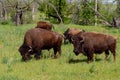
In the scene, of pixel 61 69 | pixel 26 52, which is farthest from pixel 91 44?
pixel 26 52

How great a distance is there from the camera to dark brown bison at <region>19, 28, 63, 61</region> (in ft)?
42.7

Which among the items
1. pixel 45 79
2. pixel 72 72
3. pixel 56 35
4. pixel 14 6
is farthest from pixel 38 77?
pixel 14 6

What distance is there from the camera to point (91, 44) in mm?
12445

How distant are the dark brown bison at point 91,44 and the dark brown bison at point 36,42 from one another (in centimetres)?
133

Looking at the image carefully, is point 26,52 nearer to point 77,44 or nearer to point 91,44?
point 77,44

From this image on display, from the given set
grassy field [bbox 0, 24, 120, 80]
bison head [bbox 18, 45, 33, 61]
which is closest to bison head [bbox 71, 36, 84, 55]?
grassy field [bbox 0, 24, 120, 80]

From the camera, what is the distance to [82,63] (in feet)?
39.8

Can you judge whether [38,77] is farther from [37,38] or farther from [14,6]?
[14,6]

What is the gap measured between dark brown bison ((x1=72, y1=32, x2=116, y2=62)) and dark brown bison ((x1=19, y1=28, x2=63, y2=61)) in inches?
52.2

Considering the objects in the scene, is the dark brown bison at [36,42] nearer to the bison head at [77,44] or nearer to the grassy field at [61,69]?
the grassy field at [61,69]

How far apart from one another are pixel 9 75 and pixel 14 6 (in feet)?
101

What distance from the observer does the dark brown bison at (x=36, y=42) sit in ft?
42.7

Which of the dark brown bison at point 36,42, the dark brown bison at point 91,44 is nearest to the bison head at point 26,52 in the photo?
the dark brown bison at point 36,42

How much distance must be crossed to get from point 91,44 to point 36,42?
216 cm
